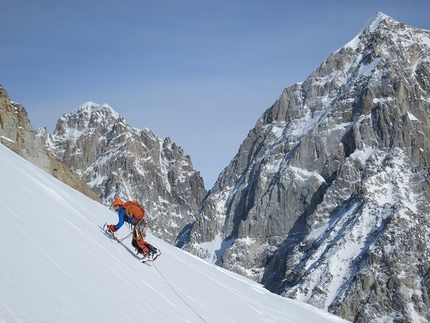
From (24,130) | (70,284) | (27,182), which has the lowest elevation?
(70,284)

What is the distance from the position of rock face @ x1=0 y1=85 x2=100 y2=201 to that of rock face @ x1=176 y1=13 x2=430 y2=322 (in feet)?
328

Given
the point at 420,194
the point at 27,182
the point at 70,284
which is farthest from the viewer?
the point at 420,194

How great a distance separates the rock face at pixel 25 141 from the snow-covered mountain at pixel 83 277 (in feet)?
62.3

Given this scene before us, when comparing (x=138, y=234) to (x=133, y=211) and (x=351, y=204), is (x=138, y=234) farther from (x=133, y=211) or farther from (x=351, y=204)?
(x=351, y=204)

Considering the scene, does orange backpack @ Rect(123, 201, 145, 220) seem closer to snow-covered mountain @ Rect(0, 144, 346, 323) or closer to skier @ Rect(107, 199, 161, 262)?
skier @ Rect(107, 199, 161, 262)

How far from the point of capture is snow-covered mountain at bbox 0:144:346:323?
24.7 feet

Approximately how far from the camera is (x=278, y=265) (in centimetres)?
16475

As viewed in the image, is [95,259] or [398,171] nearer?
[95,259]

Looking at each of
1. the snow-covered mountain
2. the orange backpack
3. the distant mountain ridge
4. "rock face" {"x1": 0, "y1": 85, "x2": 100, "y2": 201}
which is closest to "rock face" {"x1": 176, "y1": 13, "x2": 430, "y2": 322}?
the distant mountain ridge

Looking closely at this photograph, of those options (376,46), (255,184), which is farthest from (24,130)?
(376,46)

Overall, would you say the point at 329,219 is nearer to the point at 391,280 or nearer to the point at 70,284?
the point at 391,280

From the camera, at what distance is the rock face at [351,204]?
13088 centimetres

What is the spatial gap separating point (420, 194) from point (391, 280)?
1464 inches

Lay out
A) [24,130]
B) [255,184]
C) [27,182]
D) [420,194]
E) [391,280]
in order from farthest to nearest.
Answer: [255,184], [420,194], [391,280], [24,130], [27,182]
